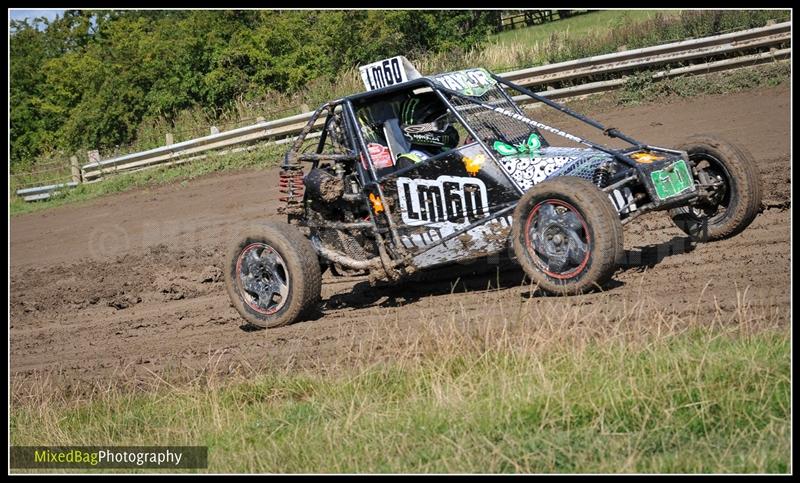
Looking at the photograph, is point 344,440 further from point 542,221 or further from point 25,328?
point 25,328

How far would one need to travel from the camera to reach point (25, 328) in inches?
410

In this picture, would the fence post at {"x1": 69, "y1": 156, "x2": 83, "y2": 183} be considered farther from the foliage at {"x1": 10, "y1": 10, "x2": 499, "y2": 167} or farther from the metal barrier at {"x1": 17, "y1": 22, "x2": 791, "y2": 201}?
the foliage at {"x1": 10, "y1": 10, "x2": 499, "y2": 167}

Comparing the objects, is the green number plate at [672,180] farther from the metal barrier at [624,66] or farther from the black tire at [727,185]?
the metal barrier at [624,66]

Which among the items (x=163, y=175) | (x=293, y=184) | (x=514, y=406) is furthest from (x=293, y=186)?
(x=163, y=175)

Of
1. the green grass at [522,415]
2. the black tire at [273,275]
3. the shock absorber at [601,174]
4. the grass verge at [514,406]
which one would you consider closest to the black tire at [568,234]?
the grass verge at [514,406]

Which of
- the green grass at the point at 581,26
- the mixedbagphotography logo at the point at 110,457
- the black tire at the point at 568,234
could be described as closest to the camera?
the mixedbagphotography logo at the point at 110,457

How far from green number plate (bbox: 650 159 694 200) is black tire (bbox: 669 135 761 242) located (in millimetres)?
497

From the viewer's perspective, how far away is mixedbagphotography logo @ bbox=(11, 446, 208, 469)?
5.41m

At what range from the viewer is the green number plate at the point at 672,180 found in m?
6.85

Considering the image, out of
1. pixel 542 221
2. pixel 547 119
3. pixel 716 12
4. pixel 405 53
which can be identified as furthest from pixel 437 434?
pixel 405 53

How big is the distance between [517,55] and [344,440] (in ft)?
55.0

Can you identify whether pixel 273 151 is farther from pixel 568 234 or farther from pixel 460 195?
pixel 568 234

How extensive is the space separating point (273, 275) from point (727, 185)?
147 inches

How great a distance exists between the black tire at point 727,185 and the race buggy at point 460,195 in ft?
0.04
